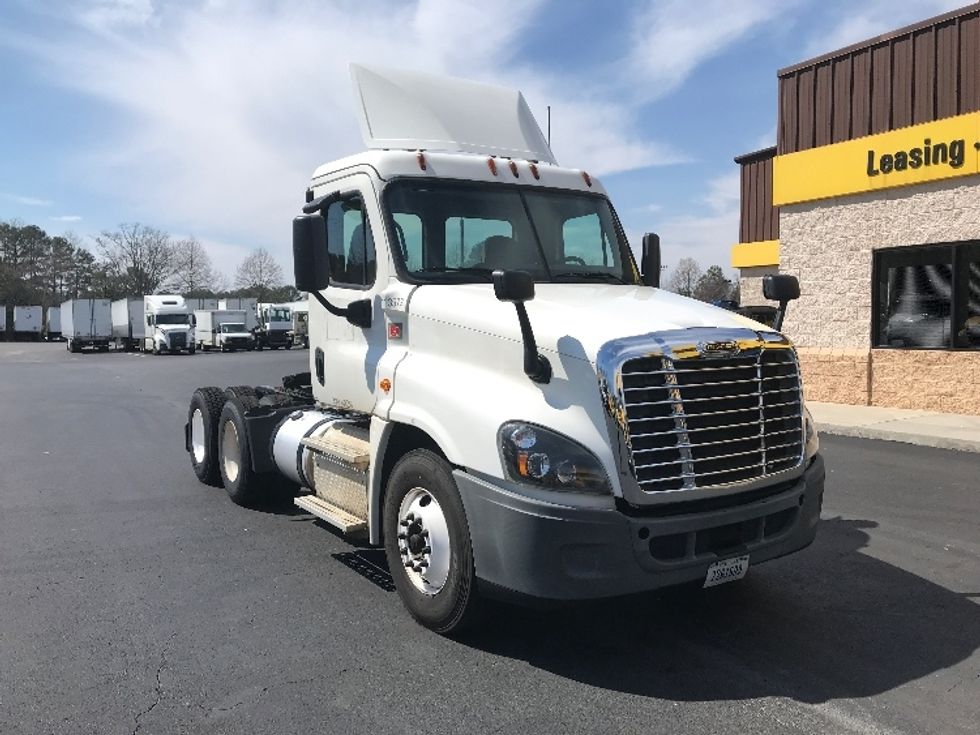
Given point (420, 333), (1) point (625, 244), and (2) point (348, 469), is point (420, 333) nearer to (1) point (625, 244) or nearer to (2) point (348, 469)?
(2) point (348, 469)

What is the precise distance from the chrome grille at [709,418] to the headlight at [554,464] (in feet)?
0.65

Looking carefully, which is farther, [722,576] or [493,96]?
[493,96]

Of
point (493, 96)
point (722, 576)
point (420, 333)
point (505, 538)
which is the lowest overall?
point (722, 576)

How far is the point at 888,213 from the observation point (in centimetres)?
1355

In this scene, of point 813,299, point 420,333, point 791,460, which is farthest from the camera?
point 813,299

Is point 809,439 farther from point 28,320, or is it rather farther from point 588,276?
point 28,320

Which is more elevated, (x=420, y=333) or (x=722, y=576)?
(x=420, y=333)

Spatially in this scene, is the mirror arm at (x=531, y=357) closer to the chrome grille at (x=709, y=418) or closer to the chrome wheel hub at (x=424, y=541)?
the chrome grille at (x=709, y=418)

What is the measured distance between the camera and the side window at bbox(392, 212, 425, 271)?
4977 millimetres

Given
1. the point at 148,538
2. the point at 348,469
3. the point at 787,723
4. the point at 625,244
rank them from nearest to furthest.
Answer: the point at 787,723 < the point at 348,469 < the point at 625,244 < the point at 148,538

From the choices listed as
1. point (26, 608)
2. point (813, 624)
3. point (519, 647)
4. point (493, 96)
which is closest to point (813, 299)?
point (493, 96)

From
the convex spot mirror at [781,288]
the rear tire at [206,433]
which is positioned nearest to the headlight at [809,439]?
the convex spot mirror at [781,288]

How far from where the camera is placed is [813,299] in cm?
1470

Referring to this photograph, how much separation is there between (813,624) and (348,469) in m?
2.81
